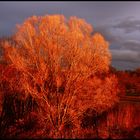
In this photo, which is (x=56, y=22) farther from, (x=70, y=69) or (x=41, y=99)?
(x=41, y=99)

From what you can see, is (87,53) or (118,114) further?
(118,114)

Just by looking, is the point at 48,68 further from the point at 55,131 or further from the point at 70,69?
the point at 55,131

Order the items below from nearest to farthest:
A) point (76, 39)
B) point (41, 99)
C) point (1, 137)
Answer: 1. point (1, 137)
2. point (76, 39)
3. point (41, 99)

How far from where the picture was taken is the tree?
25391 millimetres

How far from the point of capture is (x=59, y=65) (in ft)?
85.0

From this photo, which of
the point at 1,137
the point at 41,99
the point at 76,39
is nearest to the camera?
the point at 1,137

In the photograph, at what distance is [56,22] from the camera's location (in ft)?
83.3

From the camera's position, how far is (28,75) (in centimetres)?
2664

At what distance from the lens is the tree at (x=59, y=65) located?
1000 inches

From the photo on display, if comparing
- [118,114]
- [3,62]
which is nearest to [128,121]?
[118,114]

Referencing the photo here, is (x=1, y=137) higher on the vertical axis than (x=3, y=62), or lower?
lower

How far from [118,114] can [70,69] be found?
7912 millimetres

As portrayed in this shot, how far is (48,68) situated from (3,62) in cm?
503

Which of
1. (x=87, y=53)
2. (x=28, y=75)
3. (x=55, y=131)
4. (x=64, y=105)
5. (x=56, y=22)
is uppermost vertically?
(x=56, y=22)
